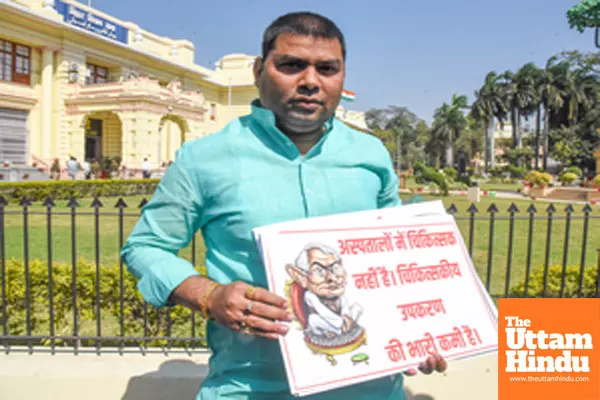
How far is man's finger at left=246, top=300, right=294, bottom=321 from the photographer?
1094 mm

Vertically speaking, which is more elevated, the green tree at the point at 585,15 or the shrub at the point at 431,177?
the green tree at the point at 585,15

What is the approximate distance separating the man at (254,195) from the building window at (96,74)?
1135 inches

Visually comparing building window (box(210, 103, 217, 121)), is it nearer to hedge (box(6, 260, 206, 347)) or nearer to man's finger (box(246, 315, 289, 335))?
hedge (box(6, 260, 206, 347))

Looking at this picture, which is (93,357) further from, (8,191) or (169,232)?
(8,191)

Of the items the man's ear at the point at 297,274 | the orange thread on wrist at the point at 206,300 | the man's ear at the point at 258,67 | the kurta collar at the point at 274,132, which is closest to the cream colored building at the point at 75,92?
the man's ear at the point at 258,67

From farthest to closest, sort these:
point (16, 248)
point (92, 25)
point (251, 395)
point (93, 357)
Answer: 1. point (92, 25)
2. point (16, 248)
3. point (93, 357)
4. point (251, 395)

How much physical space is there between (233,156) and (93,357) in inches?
87.5

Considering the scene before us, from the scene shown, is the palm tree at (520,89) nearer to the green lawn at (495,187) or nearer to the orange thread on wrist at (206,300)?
the green lawn at (495,187)

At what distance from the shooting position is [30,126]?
24469 millimetres

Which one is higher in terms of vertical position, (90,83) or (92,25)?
(92,25)

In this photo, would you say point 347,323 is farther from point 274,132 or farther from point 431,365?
point 274,132

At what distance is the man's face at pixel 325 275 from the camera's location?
1.16 m

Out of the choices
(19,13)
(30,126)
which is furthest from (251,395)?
(30,126)
